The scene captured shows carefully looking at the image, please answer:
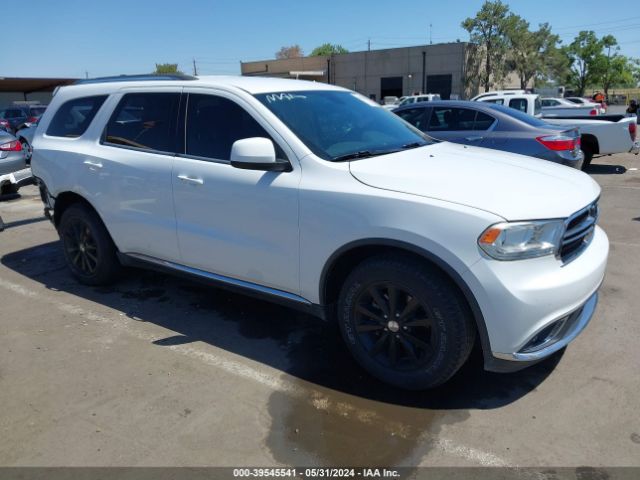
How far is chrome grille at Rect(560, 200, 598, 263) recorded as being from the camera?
2.90 metres

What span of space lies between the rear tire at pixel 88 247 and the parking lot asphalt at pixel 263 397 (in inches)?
13.5

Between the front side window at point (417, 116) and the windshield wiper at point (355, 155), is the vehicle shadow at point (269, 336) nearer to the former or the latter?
the windshield wiper at point (355, 155)

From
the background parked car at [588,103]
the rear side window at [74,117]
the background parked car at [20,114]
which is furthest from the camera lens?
the background parked car at [20,114]

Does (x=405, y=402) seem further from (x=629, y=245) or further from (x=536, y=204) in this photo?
(x=629, y=245)

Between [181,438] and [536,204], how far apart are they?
2303mm

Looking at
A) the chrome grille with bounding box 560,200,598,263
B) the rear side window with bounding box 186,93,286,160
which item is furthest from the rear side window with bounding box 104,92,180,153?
the chrome grille with bounding box 560,200,598,263

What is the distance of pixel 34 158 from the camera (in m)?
5.20

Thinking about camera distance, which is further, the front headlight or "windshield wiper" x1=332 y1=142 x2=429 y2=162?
"windshield wiper" x1=332 y1=142 x2=429 y2=162

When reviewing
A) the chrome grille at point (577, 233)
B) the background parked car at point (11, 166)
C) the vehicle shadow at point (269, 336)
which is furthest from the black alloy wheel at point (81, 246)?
the background parked car at point (11, 166)

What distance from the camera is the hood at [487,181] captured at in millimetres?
2807

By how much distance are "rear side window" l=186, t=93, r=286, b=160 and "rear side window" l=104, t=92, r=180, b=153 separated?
0.19 meters

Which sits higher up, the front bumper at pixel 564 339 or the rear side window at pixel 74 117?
the rear side window at pixel 74 117

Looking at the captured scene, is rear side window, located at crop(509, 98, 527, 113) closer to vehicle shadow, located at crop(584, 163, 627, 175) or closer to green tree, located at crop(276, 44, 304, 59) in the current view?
vehicle shadow, located at crop(584, 163, 627, 175)

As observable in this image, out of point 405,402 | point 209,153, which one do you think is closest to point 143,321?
point 209,153
